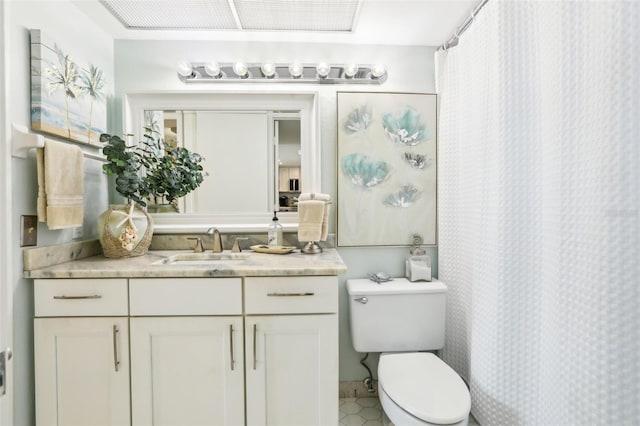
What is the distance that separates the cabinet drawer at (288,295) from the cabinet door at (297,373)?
3 cm

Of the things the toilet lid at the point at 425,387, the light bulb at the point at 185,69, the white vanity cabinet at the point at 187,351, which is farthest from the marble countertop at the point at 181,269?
the light bulb at the point at 185,69

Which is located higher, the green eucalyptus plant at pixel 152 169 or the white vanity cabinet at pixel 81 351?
the green eucalyptus plant at pixel 152 169

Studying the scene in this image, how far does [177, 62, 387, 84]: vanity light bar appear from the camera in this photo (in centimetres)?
176

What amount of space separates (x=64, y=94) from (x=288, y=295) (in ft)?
4.55

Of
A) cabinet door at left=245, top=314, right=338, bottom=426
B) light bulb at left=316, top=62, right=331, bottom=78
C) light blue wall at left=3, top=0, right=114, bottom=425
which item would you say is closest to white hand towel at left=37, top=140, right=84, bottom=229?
light blue wall at left=3, top=0, right=114, bottom=425

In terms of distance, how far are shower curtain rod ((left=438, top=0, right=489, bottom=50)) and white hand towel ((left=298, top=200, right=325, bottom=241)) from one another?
3.82 ft

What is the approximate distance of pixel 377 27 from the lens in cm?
170

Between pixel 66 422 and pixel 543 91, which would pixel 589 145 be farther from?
pixel 66 422

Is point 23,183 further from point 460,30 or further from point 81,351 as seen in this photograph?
point 460,30

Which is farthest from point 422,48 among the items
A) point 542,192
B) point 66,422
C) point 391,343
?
point 66,422

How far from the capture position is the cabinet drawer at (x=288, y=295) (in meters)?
1.29

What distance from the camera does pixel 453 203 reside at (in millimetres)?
1784

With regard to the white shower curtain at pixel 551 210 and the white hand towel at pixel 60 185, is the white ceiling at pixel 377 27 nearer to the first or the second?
the white shower curtain at pixel 551 210

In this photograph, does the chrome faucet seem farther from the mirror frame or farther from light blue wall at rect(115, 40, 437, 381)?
light blue wall at rect(115, 40, 437, 381)
